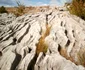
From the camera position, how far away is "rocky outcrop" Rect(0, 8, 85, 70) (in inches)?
312

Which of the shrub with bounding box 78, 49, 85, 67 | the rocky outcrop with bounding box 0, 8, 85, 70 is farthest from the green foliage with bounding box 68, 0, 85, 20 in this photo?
the shrub with bounding box 78, 49, 85, 67

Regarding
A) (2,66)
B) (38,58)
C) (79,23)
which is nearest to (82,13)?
(79,23)

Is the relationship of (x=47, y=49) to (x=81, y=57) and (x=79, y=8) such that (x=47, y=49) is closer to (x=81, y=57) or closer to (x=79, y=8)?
(x=81, y=57)

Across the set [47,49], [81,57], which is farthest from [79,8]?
[81,57]

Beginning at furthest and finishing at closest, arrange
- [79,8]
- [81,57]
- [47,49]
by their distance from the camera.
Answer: [79,8], [47,49], [81,57]

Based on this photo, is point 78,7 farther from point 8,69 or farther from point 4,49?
point 8,69

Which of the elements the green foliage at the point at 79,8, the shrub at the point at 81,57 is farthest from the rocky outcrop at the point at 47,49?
the green foliage at the point at 79,8

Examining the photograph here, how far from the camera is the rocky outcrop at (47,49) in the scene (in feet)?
26.0

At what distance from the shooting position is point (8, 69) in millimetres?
7922

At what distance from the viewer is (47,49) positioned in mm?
9828

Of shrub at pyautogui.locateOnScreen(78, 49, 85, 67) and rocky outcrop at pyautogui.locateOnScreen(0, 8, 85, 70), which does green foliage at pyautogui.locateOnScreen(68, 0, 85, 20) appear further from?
shrub at pyautogui.locateOnScreen(78, 49, 85, 67)

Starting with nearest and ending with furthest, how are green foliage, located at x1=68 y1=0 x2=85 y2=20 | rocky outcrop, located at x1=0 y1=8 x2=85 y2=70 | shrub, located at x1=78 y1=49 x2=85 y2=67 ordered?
rocky outcrop, located at x1=0 y1=8 x2=85 y2=70, shrub, located at x1=78 y1=49 x2=85 y2=67, green foliage, located at x1=68 y1=0 x2=85 y2=20

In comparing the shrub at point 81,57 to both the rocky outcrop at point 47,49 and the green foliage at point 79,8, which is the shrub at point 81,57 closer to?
the rocky outcrop at point 47,49

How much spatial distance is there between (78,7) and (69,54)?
7.08 m
